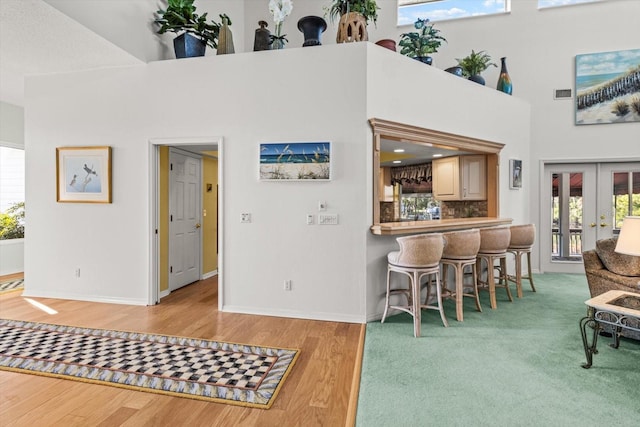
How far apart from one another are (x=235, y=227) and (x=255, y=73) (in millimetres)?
1731

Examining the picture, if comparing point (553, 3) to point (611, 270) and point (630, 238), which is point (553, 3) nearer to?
point (611, 270)

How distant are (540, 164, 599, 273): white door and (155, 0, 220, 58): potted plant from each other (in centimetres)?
592

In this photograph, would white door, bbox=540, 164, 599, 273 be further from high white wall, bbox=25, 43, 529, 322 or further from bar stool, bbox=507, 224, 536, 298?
high white wall, bbox=25, 43, 529, 322

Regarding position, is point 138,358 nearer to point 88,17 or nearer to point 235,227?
point 235,227

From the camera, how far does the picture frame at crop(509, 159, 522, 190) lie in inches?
212

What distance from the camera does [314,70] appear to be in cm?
371

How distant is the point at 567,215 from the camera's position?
19.8 ft

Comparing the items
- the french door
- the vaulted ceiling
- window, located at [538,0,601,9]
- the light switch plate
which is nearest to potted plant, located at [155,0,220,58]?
the vaulted ceiling

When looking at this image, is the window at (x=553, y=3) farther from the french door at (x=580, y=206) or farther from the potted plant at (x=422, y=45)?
the potted plant at (x=422, y=45)

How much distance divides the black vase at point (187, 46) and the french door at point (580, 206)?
589 centimetres

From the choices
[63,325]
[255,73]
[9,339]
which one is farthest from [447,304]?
[9,339]

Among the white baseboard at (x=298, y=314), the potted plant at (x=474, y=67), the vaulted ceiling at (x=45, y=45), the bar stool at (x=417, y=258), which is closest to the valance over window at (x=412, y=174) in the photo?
the potted plant at (x=474, y=67)

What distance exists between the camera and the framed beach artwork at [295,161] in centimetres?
363

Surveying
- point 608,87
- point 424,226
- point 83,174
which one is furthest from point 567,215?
point 83,174
